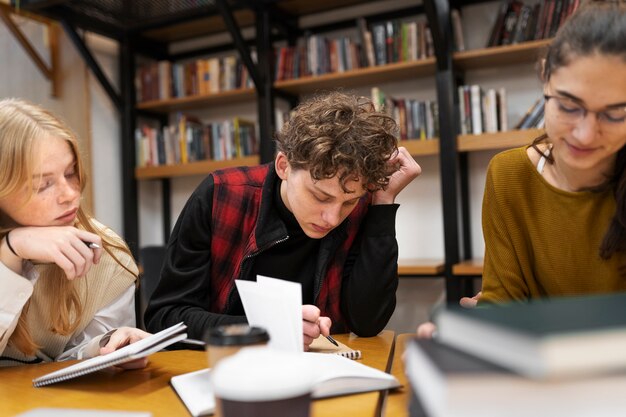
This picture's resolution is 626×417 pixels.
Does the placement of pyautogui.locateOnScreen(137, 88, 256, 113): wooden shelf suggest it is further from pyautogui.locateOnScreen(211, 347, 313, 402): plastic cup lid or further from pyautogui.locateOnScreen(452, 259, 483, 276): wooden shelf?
pyautogui.locateOnScreen(211, 347, 313, 402): plastic cup lid

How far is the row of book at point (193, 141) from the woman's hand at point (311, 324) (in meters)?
2.47

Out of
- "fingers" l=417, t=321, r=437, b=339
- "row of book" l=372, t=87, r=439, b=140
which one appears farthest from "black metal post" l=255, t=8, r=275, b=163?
"fingers" l=417, t=321, r=437, b=339

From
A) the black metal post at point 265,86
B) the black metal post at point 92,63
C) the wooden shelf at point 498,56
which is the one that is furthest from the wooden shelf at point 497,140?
the black metal post at point 92,63

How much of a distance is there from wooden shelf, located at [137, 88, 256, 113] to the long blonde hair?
220 centimetres

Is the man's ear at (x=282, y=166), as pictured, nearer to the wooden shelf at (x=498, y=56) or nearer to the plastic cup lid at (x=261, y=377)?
the plastic cup lid at (x=261, y=377)

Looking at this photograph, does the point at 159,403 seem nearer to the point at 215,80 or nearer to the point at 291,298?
the point at 291,298

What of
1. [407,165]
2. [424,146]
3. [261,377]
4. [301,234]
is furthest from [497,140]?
[261,377]

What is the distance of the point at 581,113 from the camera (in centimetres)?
83

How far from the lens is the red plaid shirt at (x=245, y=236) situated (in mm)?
1348

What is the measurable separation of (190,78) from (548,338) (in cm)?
346

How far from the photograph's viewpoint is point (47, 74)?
3543mm

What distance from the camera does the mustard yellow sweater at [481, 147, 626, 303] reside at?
107 cm

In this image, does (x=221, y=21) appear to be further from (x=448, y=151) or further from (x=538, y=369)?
(x=538, y=369)

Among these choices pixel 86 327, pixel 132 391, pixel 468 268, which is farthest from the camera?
pixel 468 268
